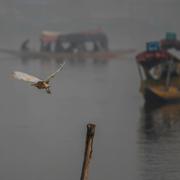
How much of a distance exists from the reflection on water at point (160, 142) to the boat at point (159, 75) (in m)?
0.75

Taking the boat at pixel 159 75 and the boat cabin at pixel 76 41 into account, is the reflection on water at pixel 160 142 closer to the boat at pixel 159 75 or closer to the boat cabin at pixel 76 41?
the boat at pixel 159 75

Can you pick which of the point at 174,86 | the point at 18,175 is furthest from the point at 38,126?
the point at 18,175

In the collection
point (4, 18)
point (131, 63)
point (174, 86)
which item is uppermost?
point (4, 18)

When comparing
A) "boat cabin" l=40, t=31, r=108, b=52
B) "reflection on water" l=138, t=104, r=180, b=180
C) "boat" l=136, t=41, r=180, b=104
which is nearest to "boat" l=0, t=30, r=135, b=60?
"boat cabin" l=40, t=31, r=108, b=52

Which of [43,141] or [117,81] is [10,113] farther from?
[117,81]

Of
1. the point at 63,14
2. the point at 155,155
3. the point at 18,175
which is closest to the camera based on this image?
the point at 18,175

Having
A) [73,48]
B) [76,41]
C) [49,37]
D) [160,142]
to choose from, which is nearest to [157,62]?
[160,142]

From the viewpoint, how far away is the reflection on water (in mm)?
41438

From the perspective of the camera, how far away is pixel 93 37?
117 m

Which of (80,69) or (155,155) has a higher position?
(80,69)

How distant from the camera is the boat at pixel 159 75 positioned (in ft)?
206

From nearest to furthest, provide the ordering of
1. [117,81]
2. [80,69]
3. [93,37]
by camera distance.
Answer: [117,81] → [80,69] → [93,37]

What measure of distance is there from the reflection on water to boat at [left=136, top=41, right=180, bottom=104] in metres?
0.75

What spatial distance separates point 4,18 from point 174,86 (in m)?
117
